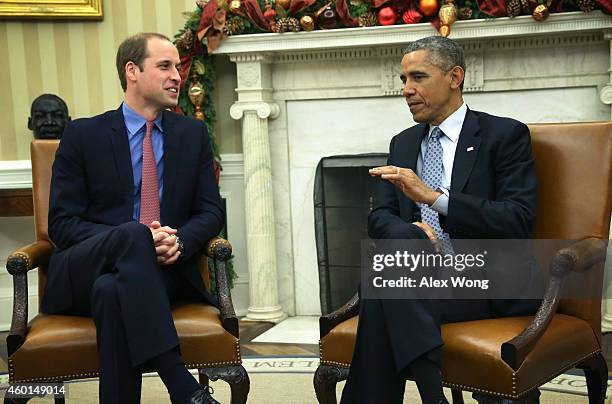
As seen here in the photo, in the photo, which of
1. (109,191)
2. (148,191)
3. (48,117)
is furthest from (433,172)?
(48,117)

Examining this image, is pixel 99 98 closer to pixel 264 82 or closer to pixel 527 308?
pixel 264 82

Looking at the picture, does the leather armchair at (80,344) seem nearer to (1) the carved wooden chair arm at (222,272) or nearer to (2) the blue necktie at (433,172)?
(1) the carved wooden chair arm at (222,272)

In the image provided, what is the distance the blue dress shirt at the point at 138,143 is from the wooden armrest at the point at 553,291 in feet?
4.17

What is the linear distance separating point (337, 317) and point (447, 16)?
81.7 inches

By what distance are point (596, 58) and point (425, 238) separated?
88.0 inches

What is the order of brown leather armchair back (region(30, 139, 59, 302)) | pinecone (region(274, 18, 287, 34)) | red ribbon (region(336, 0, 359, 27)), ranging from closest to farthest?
brown leather armchair back (region(30, 139, 59, 302)) < red ribbon (region(336, 0, 359, 27)) < pinecone (region(274, 18, 287, 34))

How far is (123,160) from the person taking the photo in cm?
275

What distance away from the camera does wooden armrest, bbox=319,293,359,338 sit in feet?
8.36

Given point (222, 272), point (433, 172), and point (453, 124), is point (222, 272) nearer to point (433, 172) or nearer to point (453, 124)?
point (433, 172)

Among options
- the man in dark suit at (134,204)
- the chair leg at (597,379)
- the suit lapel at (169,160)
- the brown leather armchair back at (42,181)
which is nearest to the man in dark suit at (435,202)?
the chair leg at (597,379)

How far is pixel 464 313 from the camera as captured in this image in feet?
7.94

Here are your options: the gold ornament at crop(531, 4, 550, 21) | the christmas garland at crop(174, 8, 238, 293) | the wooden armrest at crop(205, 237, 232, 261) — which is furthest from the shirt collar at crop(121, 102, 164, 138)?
the gold ornament at crop(531, 4, 550, 21)

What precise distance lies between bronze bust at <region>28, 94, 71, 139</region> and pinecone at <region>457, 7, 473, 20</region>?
7.22 feet

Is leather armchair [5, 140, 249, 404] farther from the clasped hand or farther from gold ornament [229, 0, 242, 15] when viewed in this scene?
gold ornament [229, 0, 242, 15]
